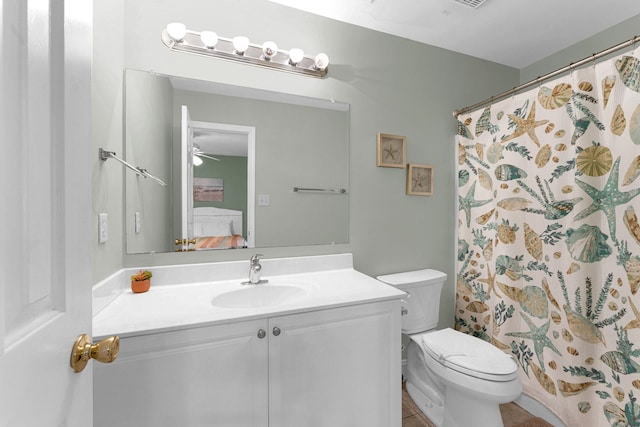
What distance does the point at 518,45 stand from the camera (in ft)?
6.76

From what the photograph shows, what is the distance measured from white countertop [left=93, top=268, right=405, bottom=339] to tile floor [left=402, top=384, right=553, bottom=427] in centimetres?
90

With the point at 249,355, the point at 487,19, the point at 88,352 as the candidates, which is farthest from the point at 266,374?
the point at 487,19

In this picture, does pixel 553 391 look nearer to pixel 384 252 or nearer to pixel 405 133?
pixel 384 252

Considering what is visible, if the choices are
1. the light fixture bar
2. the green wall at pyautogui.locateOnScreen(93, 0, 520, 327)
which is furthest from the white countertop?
the light fixture bar

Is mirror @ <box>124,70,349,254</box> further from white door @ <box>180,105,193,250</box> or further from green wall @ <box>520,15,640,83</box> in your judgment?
green wall @ <box>520,15,640,83</box>

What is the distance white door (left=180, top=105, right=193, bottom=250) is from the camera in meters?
1.48

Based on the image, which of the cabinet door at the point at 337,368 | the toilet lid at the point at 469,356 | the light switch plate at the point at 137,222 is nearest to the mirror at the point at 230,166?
the light switch plate at the point at 137,222

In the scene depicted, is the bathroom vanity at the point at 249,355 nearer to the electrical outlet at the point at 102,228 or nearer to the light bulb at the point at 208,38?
the electrical outlet at the point at 102,228

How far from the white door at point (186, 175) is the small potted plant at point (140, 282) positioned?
8.6 inches

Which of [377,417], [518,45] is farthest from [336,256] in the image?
[518,45]

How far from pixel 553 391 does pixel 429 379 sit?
2.09 feet

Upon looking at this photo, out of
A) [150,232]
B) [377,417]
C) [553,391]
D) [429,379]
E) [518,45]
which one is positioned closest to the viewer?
[377,417]

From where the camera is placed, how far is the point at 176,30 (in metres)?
1.41

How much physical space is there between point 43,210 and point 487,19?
2339 mm
